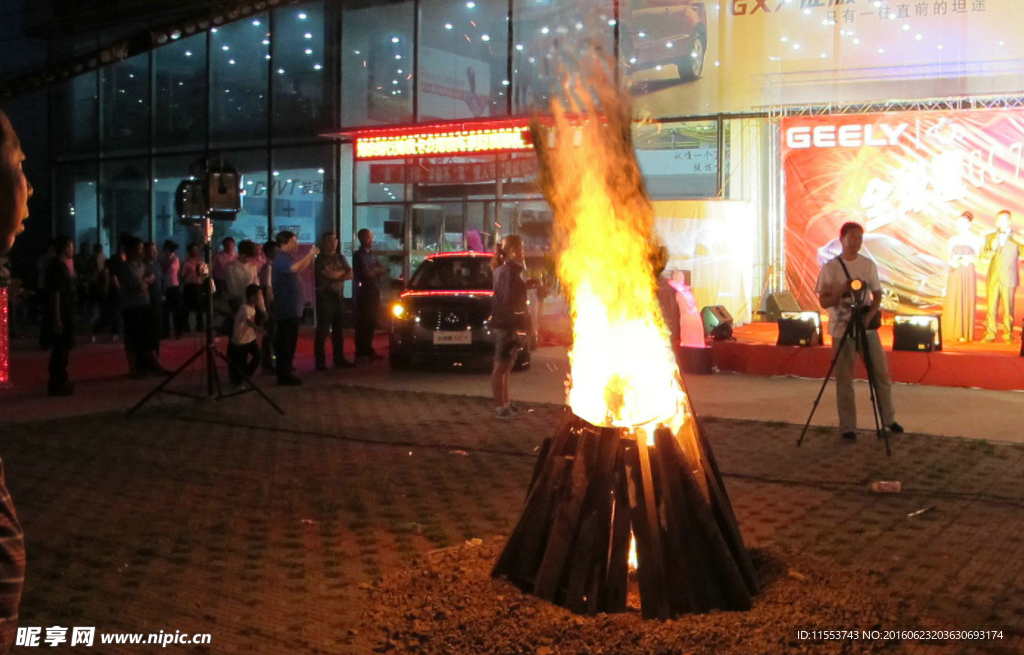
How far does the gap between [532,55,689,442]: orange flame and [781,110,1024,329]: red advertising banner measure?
1305cm

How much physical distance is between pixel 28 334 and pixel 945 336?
58.3ft

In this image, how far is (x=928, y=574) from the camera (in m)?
5.77

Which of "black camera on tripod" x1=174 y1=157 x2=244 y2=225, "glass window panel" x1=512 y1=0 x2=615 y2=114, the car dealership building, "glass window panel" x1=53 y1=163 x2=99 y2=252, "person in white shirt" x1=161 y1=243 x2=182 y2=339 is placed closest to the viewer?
"glass window panel" x1=512 y1=0 x2=615 y2=114

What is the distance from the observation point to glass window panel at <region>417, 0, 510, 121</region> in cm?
2316

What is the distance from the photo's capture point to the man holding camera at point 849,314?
9.46m

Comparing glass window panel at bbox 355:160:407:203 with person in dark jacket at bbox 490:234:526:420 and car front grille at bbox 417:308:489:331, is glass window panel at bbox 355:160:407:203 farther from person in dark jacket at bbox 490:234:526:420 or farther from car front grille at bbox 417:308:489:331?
person in dark jacket at bbox 490:234:526:420

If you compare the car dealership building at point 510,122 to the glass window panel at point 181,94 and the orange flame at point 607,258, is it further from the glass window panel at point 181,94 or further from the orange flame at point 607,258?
the orange flame at point 607,258

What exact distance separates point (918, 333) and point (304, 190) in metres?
15.7

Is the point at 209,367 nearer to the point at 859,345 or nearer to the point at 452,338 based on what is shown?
the point at 452,338

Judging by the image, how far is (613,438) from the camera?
477cm

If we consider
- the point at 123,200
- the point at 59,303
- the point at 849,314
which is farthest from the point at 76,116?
the point at 849,314

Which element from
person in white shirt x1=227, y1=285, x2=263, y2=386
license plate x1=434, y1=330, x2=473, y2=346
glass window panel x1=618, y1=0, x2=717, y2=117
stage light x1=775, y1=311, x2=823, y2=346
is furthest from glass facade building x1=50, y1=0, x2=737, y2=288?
person in white shirt x1=227, y1=285, x2=263, y2=386

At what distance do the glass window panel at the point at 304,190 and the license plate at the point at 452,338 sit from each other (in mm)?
10477

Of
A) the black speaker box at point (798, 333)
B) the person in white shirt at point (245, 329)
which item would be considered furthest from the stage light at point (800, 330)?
the person in white shirt at point (245, 329)
